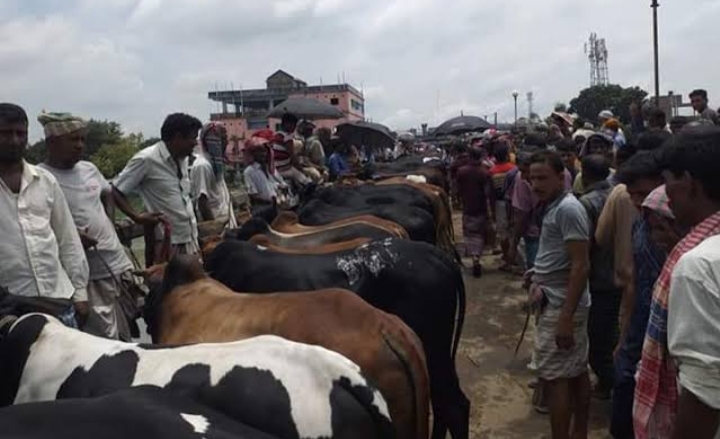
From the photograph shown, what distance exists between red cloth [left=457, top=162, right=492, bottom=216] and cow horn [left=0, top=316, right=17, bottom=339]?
716 cm

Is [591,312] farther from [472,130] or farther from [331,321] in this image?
[472,130]

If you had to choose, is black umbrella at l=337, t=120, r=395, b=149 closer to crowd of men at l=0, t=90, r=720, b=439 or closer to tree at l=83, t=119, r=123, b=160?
crowd of men at l=0, t=90, r=720, b=439

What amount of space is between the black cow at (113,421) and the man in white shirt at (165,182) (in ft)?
9.02

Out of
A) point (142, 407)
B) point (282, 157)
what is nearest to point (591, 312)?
point (142, 407)

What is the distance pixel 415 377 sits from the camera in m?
2.78

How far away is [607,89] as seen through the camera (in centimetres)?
5103

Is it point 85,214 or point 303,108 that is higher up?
point 303,108

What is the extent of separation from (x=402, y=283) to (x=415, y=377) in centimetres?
118

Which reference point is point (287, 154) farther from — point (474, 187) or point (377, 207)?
point (474, 187)

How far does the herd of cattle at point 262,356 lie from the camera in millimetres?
1828

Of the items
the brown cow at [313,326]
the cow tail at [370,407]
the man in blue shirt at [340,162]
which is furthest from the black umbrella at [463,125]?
the cow tail at [370,407]

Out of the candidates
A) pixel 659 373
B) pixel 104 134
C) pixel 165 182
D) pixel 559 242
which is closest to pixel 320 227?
pixel 165 182

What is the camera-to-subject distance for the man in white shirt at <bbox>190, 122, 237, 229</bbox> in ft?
17.8

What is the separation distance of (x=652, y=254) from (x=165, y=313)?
2411mm
